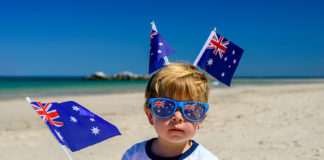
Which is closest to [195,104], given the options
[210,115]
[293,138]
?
[293,138]

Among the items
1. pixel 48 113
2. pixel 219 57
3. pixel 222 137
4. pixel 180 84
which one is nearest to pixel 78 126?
pixel 48 113

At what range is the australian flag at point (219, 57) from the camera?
2684mm

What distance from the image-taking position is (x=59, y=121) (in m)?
2.49

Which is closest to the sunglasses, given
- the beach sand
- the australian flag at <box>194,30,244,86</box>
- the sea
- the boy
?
the boy

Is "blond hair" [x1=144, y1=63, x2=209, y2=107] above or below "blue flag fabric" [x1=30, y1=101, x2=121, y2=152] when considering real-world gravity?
above

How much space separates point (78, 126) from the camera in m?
2.47

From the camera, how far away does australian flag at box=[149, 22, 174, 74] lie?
261 cm

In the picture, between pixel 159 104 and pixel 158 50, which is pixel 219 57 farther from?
pixel 159 104

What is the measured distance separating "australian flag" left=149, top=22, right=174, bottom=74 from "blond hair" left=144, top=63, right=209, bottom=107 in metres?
0.73

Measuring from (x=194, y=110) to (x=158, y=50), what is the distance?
1.02 m

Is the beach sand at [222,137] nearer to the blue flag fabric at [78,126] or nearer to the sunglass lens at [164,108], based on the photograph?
the blue flag fabric at [78,126]

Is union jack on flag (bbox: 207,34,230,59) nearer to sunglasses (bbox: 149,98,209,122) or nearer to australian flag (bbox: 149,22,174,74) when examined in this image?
australian flag (bbox: 149,22,174,74)

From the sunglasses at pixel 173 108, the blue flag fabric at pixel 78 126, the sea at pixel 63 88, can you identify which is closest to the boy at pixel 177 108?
the sunglasses at pixel 173 108

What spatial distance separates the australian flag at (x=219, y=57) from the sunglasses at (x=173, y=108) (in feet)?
2.97
